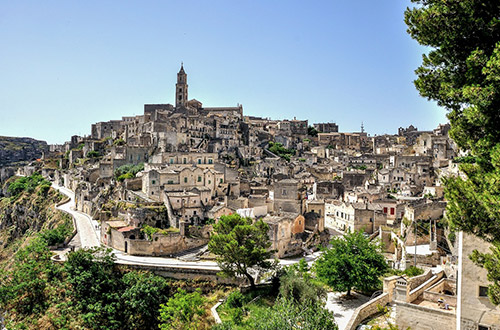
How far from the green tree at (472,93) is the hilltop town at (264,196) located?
3368mm

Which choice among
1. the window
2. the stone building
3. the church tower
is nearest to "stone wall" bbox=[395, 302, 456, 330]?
the window

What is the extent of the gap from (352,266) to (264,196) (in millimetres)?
23737

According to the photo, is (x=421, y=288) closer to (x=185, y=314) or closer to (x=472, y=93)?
(x=472, y=93)

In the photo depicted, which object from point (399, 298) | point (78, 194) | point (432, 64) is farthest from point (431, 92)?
point (78, 194)

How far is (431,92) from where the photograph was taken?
38.6 ft

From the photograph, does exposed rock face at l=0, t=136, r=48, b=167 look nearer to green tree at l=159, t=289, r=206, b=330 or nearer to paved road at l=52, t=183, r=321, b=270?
paved road at l=52, t=183, r=321, b=270

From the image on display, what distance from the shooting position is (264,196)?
46.2 meters

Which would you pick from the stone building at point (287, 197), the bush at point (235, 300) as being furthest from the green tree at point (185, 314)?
the stone building at point (287, 197)

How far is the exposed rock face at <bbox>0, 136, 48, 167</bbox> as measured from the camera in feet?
428

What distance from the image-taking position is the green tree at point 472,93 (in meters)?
9.38

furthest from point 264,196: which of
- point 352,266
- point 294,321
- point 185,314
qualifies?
point 294,321

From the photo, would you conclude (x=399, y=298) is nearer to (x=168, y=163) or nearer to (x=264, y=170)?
(x=168, y=163)

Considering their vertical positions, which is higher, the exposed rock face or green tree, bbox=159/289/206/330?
the exposed rock face

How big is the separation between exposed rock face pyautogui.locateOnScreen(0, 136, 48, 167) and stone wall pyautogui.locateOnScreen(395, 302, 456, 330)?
462 feet
